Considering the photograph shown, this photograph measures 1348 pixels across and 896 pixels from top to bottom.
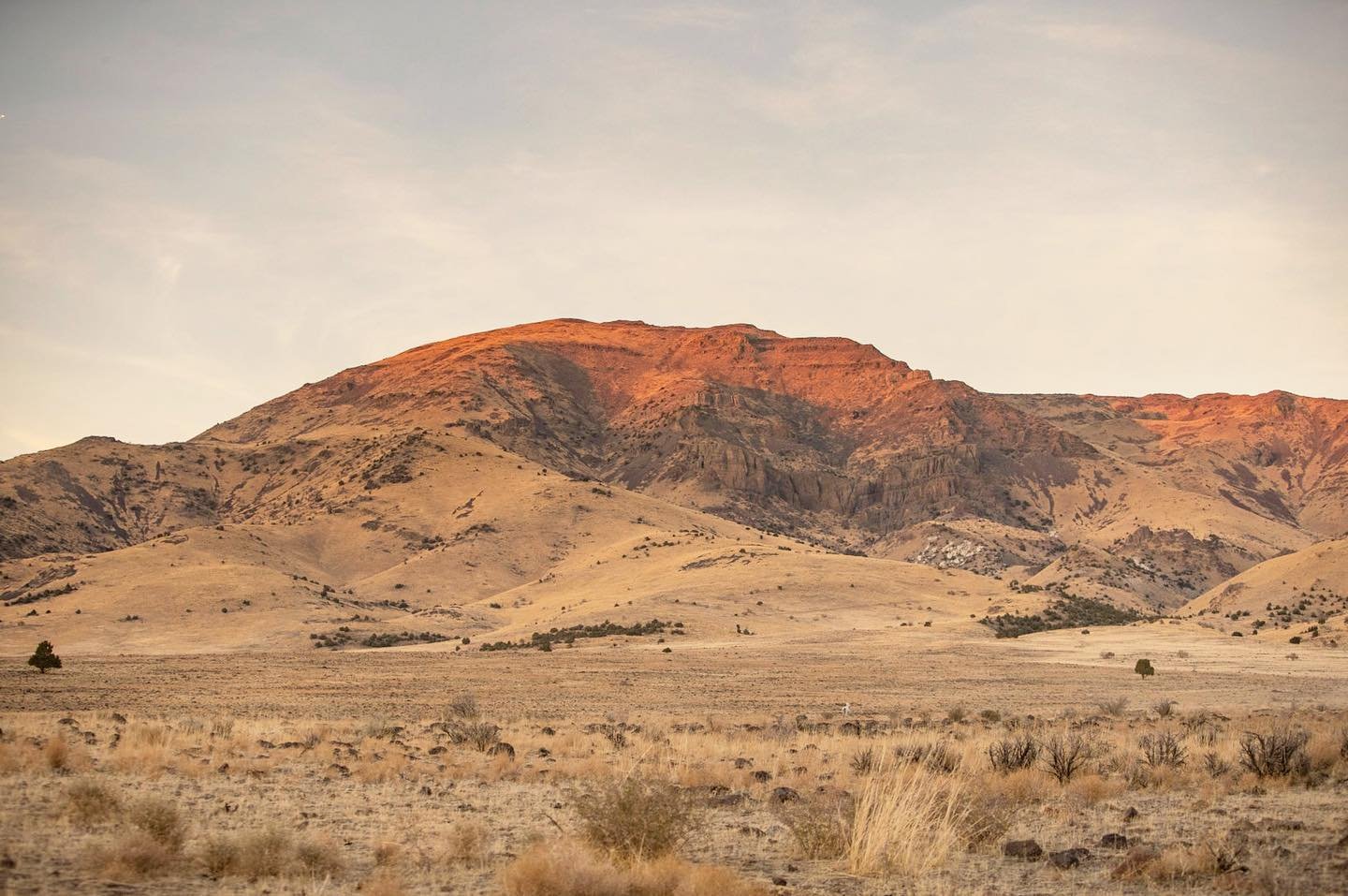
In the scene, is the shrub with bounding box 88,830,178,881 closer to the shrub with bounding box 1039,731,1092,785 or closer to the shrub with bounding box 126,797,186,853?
the shrub with bounding box 126,797,186,853

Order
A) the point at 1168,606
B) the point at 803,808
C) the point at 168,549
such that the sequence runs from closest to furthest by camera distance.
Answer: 1. the point at 803,808
2. the point at 168,549
3. the point at 1168,606

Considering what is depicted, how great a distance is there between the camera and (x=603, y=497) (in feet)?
399

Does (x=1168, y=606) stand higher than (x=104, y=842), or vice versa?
(x=104, y=842)

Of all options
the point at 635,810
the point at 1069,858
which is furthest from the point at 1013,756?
the point at 635,810

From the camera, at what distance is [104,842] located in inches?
405

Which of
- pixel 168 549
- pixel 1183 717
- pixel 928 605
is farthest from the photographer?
pixel 168 549

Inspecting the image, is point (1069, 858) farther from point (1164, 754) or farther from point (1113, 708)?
point (1113, 708)

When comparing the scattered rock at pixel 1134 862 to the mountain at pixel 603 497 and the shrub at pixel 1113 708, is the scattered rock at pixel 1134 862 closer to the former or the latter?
the shrub at pixel 1113 708

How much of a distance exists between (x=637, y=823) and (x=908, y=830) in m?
2.69

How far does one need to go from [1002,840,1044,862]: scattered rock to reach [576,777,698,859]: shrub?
343 cm

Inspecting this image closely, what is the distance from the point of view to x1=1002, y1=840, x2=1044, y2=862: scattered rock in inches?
446

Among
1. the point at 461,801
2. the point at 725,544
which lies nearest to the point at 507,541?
the point at 725,544

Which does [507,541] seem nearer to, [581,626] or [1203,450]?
[581,626]

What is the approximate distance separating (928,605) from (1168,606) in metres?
38.2
